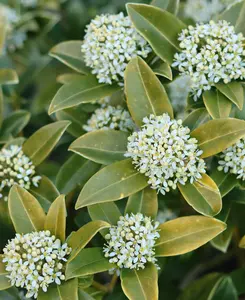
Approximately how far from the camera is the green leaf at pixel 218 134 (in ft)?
4.56

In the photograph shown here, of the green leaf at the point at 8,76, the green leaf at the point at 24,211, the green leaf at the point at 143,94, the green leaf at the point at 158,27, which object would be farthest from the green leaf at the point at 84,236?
the green leaf at the point at 8,76

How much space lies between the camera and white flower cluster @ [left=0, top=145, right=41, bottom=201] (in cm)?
161

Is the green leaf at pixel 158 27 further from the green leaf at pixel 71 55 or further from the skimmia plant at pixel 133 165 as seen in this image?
the green leaf at pixel 71 55

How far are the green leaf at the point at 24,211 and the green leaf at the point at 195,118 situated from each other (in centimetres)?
51

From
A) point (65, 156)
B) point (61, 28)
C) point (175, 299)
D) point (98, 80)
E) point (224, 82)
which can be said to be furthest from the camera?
point (61, 28)

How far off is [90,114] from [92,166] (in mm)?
233

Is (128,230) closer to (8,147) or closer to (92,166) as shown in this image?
(92,166)

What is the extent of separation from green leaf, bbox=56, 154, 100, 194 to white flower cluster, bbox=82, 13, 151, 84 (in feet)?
0.93

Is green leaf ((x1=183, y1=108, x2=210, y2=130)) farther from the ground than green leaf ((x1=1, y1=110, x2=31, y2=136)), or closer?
farther from the ground

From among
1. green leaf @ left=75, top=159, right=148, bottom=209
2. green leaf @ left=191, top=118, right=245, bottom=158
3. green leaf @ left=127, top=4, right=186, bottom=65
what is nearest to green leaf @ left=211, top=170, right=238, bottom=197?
green leaf @ left=191, top=118, right=245, bottom=158

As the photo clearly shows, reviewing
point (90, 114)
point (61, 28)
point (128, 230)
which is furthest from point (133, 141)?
point (61, 28)

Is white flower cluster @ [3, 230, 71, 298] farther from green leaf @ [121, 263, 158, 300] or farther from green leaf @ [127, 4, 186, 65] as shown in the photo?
green leaf @ [127, 4, 186, 65]

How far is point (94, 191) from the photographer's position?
4.58 feet

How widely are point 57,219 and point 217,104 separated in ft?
1.89
